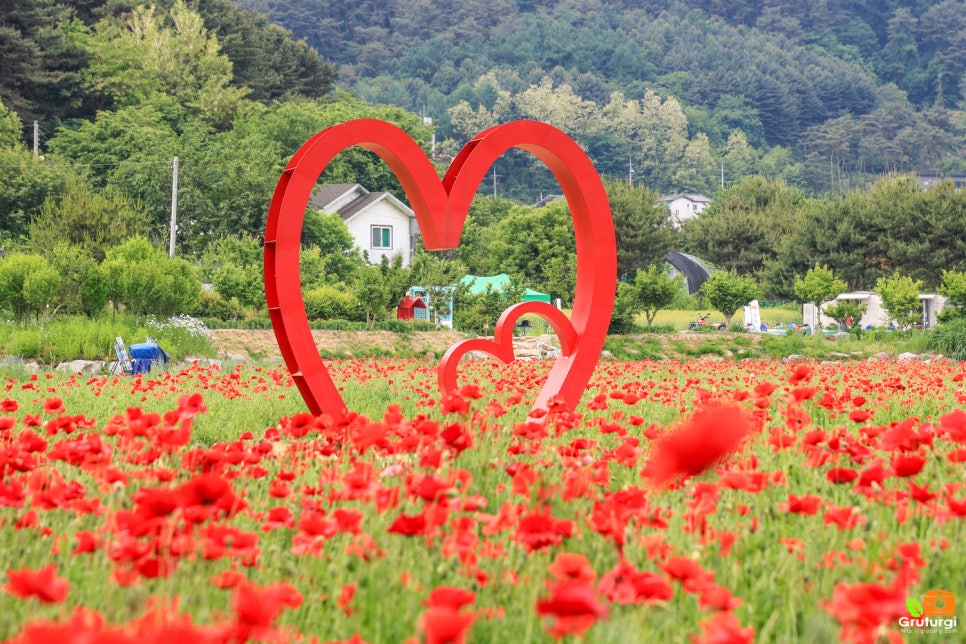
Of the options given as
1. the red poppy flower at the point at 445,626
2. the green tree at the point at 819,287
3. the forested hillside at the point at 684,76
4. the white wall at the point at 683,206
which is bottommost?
the red poppy flower at the point at 445,626

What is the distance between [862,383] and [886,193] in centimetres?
3836

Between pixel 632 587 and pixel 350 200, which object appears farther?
pixel 350 200

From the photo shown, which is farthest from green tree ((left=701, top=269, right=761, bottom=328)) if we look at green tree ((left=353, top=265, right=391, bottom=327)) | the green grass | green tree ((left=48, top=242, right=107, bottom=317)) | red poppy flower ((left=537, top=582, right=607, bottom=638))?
red poppy flower ((left=537, top=582, right=607, bottom=638))

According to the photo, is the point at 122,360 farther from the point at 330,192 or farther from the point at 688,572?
the point at 330,192

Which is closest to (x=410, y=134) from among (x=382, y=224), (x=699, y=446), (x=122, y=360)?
(x=382, y=224)

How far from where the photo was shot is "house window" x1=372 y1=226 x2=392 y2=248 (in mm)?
47938

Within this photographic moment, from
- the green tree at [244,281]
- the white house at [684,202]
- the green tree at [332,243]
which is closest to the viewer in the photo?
the green tree at [244,281]

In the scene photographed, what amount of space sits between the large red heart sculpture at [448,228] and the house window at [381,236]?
40.1 meters

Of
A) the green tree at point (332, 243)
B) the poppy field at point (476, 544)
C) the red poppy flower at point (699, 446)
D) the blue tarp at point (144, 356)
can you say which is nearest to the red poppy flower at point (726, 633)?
the poppy field at point (476, 544)

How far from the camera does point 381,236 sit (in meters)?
48.2

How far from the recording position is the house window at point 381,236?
4794 centimetres

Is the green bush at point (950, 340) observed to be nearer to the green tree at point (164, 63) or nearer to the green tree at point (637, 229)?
the green tree at point (637, 229)

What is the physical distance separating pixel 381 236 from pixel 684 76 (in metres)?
109

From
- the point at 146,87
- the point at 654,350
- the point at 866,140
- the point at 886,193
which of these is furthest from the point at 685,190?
the point at 654,350
